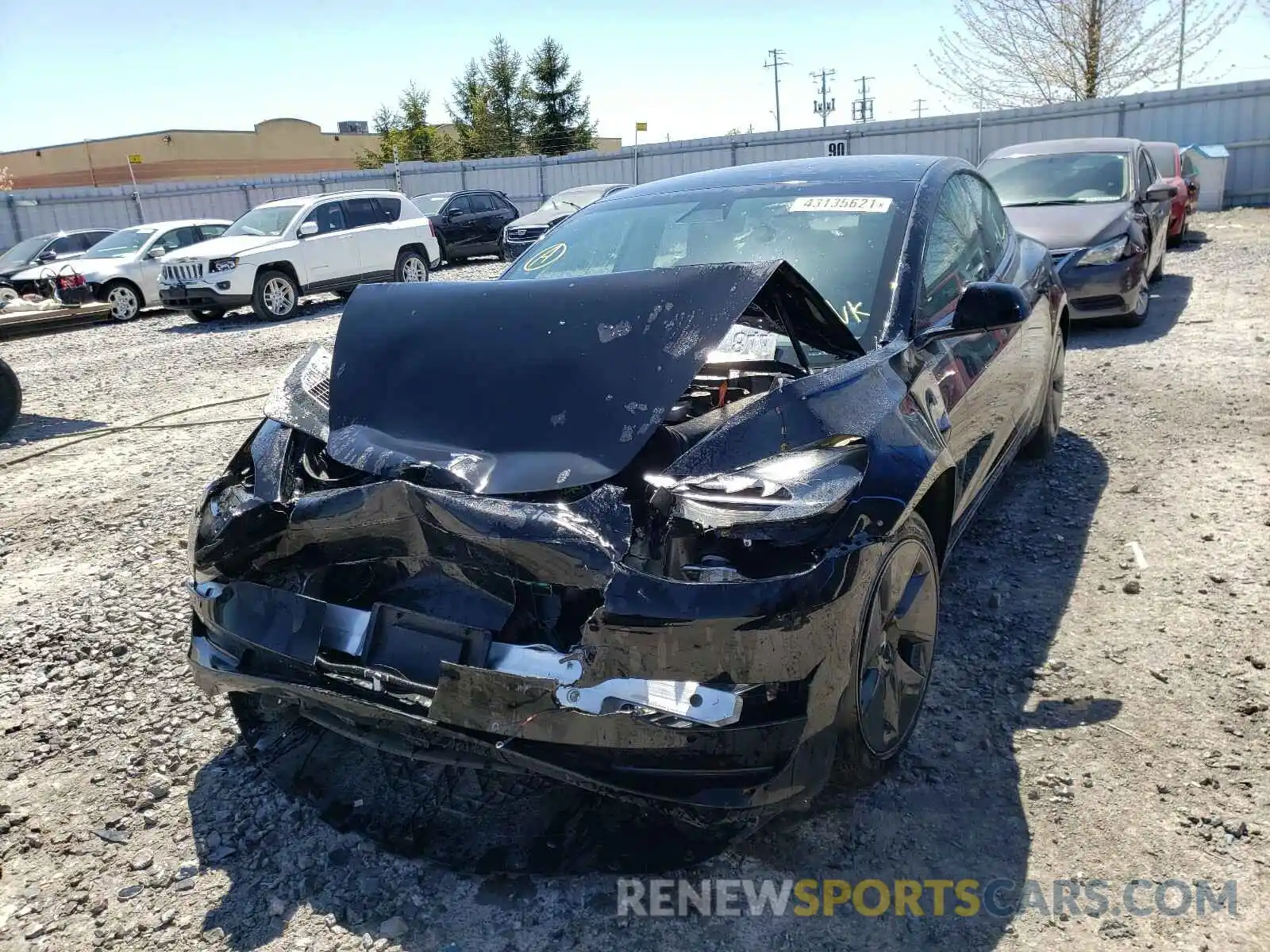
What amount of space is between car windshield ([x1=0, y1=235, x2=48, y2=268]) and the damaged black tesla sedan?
1610cm

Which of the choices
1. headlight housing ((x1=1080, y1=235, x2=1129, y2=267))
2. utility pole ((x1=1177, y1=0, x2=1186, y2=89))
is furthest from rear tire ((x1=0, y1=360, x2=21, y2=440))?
utility pole ((x1=1177, y1=0, x2=1186, y2=89))

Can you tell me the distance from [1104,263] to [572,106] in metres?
45.1

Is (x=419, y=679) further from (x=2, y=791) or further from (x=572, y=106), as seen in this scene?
(x=572, y=106)

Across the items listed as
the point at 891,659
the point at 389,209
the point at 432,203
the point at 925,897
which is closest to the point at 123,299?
the point at 389,209

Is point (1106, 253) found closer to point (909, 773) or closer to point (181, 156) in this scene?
point (909, 773)

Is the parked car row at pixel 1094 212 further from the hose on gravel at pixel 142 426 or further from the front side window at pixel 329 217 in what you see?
the front side window at pixel 329 217

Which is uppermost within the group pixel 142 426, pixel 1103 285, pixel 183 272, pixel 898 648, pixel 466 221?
pixel 466 221

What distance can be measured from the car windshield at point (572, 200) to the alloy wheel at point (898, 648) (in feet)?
53.3

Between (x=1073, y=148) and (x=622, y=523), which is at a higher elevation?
(x=1073, y=148)

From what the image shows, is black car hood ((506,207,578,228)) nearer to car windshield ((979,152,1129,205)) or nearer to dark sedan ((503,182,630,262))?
dark sedan ((503,182,630,262))

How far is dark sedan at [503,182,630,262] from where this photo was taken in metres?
16.8

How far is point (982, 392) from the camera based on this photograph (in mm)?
3410

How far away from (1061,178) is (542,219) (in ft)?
34.1

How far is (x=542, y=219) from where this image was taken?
17.6 meters
